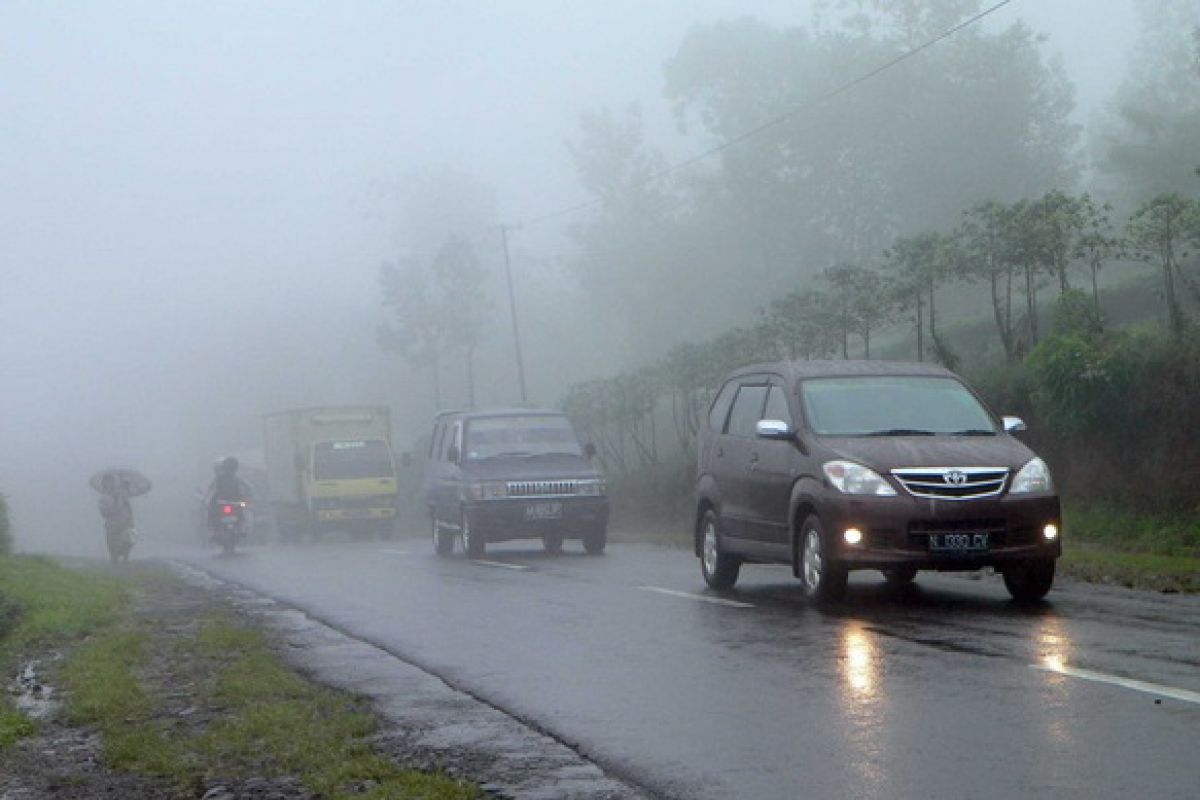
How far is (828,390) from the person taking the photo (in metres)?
15.1

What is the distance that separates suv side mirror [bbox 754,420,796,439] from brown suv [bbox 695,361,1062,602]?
0.04 feet

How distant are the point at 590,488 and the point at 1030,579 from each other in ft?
38.5

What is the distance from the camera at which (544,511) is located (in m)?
24.8

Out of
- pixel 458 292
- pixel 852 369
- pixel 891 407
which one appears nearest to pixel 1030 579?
pixel 891 407

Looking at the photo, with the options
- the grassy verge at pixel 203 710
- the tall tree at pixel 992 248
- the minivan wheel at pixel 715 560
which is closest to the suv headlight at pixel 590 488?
the tall tree at pixel 992 248

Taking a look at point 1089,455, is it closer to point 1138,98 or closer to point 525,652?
point 525,652

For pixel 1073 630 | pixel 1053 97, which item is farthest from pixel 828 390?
pixel 1053 97

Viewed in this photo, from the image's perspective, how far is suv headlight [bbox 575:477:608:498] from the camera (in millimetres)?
25062

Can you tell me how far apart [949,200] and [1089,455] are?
40.8 m

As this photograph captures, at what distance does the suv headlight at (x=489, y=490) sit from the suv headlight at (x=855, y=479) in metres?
11.3

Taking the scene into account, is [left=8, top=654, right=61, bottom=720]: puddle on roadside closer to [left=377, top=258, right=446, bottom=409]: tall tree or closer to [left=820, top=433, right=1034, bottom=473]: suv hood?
[left=820, top=433, right=1034, bottom=473]: suv hood

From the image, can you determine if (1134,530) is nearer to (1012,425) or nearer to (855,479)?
(1012,425)

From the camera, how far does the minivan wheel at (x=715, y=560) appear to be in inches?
645

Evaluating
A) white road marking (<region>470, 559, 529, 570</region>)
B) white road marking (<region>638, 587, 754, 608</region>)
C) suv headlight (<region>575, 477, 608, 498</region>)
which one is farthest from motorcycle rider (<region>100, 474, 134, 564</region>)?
white road marking (<region>638, 587, 754, 608</region>)
